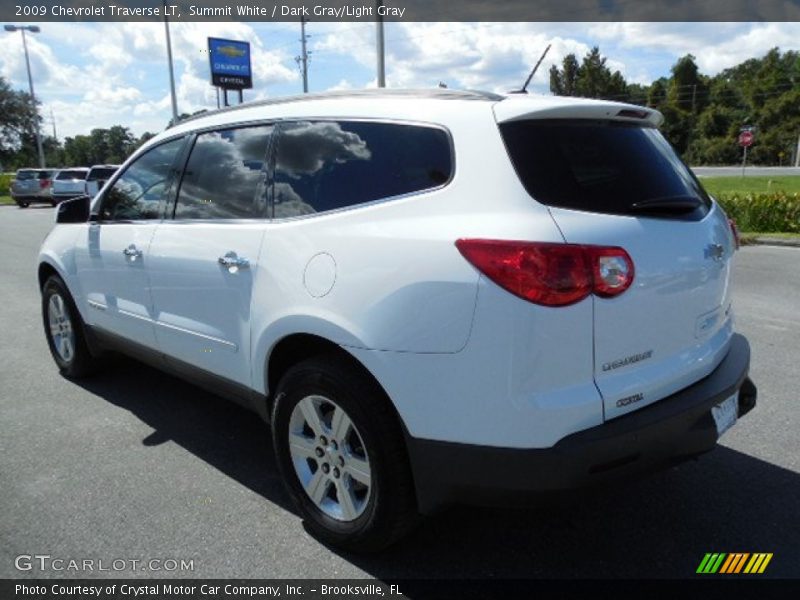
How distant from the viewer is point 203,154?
350 cm

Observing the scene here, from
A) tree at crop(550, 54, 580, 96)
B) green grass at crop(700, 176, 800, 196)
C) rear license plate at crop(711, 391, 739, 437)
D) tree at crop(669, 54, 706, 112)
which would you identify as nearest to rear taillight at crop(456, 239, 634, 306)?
rear license plate at crop(711, 391, 739, 437)

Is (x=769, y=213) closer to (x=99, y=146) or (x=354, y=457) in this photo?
(x=354, y=457)

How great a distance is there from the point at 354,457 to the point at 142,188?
237 centimetres

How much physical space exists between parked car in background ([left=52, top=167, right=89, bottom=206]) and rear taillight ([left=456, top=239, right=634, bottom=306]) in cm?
2888

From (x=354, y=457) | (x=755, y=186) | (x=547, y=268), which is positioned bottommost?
(x=755, y=186)

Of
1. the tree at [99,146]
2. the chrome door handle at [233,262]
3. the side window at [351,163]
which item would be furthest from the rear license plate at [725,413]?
the tree at [99,146]

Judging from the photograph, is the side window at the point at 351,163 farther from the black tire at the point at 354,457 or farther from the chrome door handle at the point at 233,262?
the black tire at the point at 354,457

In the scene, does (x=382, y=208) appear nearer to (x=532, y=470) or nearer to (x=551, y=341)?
(x=551, y=341)

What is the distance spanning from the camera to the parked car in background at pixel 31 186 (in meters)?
29.5

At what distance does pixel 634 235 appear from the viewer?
7.48 ft

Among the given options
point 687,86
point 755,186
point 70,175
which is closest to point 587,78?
point 687,86

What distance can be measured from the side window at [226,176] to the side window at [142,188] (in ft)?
0.82

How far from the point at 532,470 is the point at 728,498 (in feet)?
4.84

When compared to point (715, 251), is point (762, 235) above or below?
below
